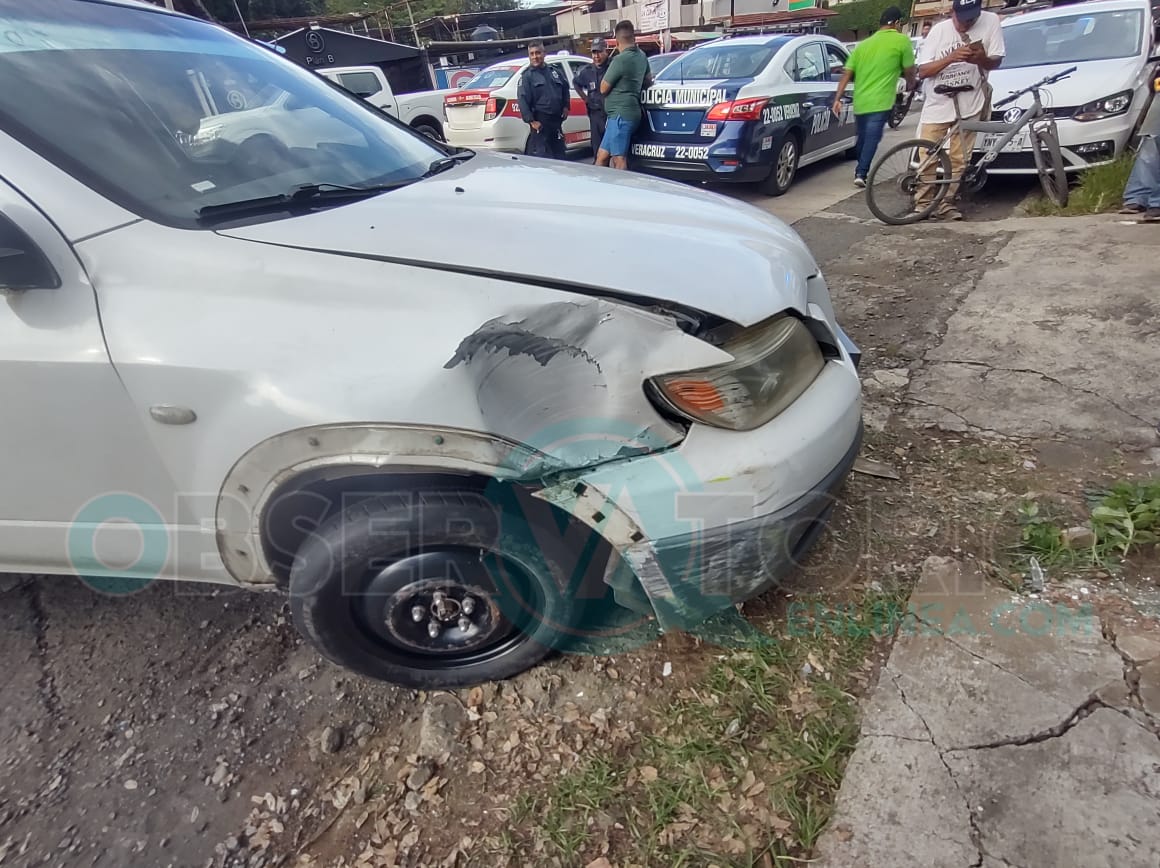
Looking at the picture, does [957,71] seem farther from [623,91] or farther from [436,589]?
[436,589]

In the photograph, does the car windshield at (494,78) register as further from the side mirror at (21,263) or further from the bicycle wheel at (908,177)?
the side mirror at (21,263)

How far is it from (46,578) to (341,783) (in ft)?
Result: 5.33

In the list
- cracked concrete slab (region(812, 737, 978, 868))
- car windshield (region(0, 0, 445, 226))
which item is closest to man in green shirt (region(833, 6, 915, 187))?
car windshield (region(0, 0, 445, 226))

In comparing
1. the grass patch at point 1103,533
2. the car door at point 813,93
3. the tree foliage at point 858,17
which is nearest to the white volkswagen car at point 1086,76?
the car door at point 813,93

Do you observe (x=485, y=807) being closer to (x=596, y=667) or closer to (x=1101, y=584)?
(x=596, y=667)

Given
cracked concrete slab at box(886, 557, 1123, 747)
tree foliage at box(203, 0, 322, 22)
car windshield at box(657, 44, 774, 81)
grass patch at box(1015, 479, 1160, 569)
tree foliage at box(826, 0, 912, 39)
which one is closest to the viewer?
cracked concrete slab at box(886, 557, 1123, 747)

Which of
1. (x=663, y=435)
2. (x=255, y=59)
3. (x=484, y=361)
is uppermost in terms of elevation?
(x=255, y=59)

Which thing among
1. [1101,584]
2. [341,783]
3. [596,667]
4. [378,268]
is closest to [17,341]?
[378,268]

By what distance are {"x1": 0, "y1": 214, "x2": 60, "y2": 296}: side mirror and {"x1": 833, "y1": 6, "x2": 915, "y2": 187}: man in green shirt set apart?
23.4ft

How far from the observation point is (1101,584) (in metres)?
2.13

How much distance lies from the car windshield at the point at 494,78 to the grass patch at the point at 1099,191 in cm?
699

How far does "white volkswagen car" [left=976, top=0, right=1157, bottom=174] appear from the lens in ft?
19.2

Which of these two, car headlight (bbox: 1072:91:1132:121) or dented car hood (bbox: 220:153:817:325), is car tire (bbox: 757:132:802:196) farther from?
dented car hood (bbox: 220:153:817:325)

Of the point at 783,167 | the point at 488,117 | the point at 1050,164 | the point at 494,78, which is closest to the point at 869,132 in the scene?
the point at 783,167
